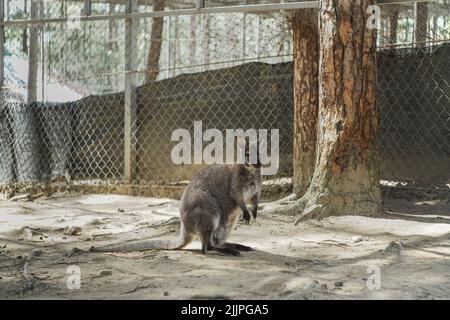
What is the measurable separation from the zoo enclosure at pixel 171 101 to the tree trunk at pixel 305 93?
0.22 metres

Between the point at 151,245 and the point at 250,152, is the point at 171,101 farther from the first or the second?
the point at 151,245

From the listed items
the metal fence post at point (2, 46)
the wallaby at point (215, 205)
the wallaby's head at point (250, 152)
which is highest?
the metal fence post at point (2, 46)

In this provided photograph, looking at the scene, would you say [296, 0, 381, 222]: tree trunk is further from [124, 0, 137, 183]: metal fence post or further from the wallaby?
[124, 0, 137, 183]: metal fence post

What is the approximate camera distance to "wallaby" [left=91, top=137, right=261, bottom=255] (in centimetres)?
481

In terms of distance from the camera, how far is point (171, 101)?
789 centimetres

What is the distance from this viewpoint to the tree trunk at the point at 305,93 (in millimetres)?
6496

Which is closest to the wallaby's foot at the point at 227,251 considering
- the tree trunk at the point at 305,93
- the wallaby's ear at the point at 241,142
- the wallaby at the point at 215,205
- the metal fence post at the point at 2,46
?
the wallaby at the point at 215,205

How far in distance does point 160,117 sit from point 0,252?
3.35 meters

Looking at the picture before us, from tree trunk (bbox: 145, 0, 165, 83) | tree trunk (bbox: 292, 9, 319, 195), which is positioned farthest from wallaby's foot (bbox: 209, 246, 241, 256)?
tree trunk (bbox: 145, 0, 165, 83)

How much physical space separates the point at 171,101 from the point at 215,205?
3174mm

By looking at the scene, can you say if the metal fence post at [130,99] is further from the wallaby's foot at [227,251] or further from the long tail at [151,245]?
the wallaby's foot at [227,251]

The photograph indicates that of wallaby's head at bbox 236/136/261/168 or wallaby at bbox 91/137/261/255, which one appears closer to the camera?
wallaby at bbox 91/137/261/255

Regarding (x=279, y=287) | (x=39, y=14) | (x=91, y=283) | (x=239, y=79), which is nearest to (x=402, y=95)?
(x=239, y=79)

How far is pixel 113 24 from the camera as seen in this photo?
34.8 feet
